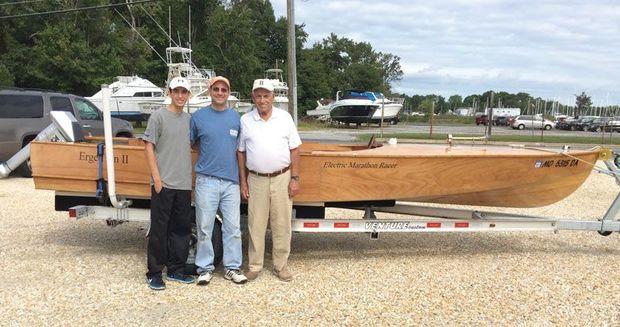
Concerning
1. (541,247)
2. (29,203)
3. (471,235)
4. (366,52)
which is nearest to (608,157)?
(541,247)

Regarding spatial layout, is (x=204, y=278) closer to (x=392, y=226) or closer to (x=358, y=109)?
(x=392, y=226)

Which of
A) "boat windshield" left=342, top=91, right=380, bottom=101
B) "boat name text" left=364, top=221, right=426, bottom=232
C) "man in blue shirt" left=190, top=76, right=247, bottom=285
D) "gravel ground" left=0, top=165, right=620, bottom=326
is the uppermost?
"boat windshield" left=342, top=91, right=380, bottom=101

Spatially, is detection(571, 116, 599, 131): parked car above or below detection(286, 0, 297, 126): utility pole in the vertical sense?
below

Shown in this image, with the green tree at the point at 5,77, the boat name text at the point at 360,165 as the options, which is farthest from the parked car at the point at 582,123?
the boat name text at the point at 360,165

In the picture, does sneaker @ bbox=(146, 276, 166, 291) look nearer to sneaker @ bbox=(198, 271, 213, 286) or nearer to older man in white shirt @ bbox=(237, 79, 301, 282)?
sneaker @ bbox=(198, 271, 213, 286)

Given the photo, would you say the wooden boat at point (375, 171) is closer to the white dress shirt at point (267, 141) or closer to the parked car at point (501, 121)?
the white dress shirt at point (267, 141)

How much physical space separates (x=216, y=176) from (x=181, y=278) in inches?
38.1

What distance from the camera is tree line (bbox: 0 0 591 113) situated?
3091 centimetres

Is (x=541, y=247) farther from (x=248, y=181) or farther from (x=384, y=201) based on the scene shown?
(x=248, y=181)

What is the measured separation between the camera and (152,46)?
42719 millimetres

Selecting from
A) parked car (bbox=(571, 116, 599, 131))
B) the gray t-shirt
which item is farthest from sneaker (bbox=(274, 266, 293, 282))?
parked car (bbox=(571, 116, 599, 131))

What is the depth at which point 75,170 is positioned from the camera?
4.82 meters

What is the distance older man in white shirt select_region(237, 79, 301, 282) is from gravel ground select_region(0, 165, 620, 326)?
34 centimetres

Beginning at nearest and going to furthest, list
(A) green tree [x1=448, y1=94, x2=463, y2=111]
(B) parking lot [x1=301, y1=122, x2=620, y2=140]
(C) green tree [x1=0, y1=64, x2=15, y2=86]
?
(B) parking lot [x1=301, y1=122, x2=620, y2=140] < (C) green tree [x1=0, y1=64, x2=15, y2=86] < (A) green tree [x1=448, y1=94, x2=463, y2=111]
